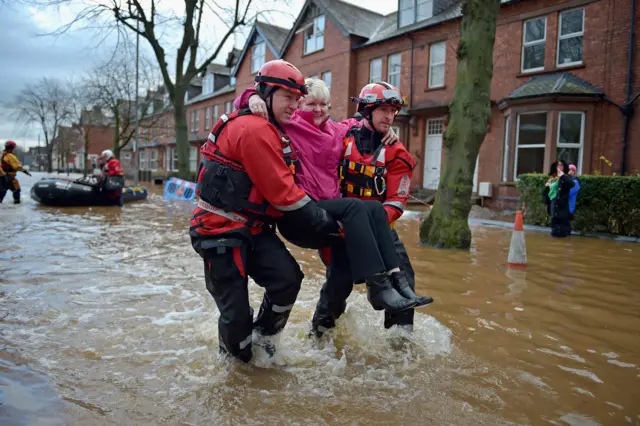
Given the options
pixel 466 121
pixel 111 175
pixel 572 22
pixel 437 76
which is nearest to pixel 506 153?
pixel 572 22

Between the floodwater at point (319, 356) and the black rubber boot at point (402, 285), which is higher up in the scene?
the black rubber boot at point (402, 285)

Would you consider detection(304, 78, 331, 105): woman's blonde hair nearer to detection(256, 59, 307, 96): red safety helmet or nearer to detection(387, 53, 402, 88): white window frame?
detection(256, 59, 307, 96): red safety helmet

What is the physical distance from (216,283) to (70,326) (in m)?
1.87

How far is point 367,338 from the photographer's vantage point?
4312 mm

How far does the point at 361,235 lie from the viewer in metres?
3.49

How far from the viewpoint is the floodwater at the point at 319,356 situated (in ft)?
9.91

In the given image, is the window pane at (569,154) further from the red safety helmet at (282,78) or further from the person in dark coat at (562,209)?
the red safety helmet at (282,78)

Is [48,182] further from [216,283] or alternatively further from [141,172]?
[141,172]

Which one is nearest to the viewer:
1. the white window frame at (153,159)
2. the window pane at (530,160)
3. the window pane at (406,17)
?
the window pane at (530,160)

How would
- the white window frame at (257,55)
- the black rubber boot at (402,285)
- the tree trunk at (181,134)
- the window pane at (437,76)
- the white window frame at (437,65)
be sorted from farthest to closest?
1. the white window frame at (257,55)
2. the tree trunk at (181,134)
3. the window pane at (437,76)
4. the white window frame at (437,65)
5. the black rubber boot at (402,285)

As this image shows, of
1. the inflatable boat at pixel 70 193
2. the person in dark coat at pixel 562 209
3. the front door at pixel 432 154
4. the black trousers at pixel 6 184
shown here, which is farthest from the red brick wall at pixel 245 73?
the person in dark coat at pixel 562 209

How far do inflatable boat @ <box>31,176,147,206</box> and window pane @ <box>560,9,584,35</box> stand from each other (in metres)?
16.5

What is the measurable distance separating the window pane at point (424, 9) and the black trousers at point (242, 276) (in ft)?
70.5

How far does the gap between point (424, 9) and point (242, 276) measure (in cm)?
2214
